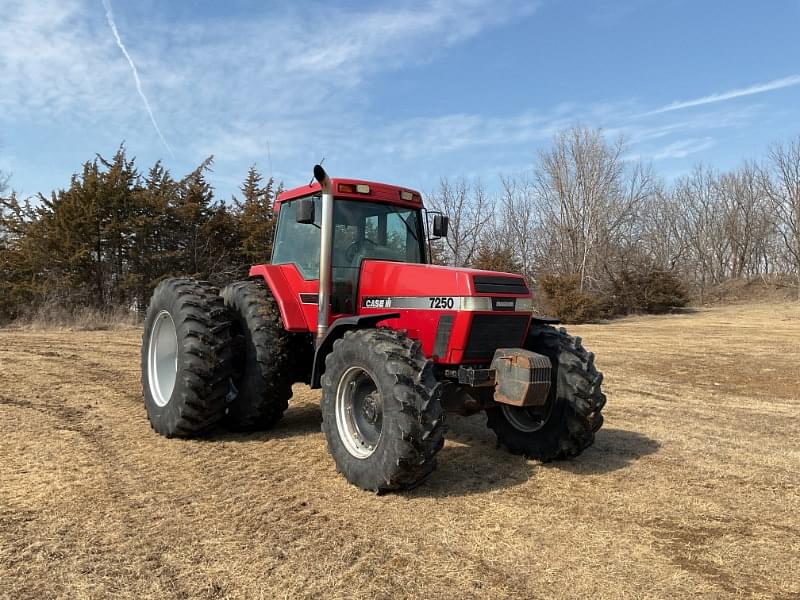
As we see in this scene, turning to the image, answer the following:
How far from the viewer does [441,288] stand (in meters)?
4.50

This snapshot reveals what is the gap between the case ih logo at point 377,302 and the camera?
494 cm

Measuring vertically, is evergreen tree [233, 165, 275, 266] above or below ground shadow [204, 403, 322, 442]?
above

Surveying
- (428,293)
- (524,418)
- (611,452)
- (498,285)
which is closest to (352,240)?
(428,293)

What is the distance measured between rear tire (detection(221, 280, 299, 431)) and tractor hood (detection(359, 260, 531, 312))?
0.95 meters

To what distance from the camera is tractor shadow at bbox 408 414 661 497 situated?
441cm

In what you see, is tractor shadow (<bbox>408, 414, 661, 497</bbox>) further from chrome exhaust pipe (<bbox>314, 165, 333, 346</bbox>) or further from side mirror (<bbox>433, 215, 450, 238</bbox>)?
side mirror (<bbox>433, 215, 450, 238</bbox>)

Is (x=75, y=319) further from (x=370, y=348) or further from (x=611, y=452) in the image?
(x=611, y=452)

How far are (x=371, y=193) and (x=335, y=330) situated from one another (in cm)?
143

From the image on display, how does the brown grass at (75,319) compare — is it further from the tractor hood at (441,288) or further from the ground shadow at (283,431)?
the tractor hood at (441,288)

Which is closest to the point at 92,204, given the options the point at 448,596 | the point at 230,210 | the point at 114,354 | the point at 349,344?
the point at 230,210

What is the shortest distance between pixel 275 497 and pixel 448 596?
165 centimetres

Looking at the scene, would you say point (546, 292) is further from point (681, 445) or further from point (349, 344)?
point (349, 344)

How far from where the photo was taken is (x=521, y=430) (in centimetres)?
515

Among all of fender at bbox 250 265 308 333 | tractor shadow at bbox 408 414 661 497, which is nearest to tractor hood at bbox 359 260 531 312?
fender at bbox 250 265 308 333
